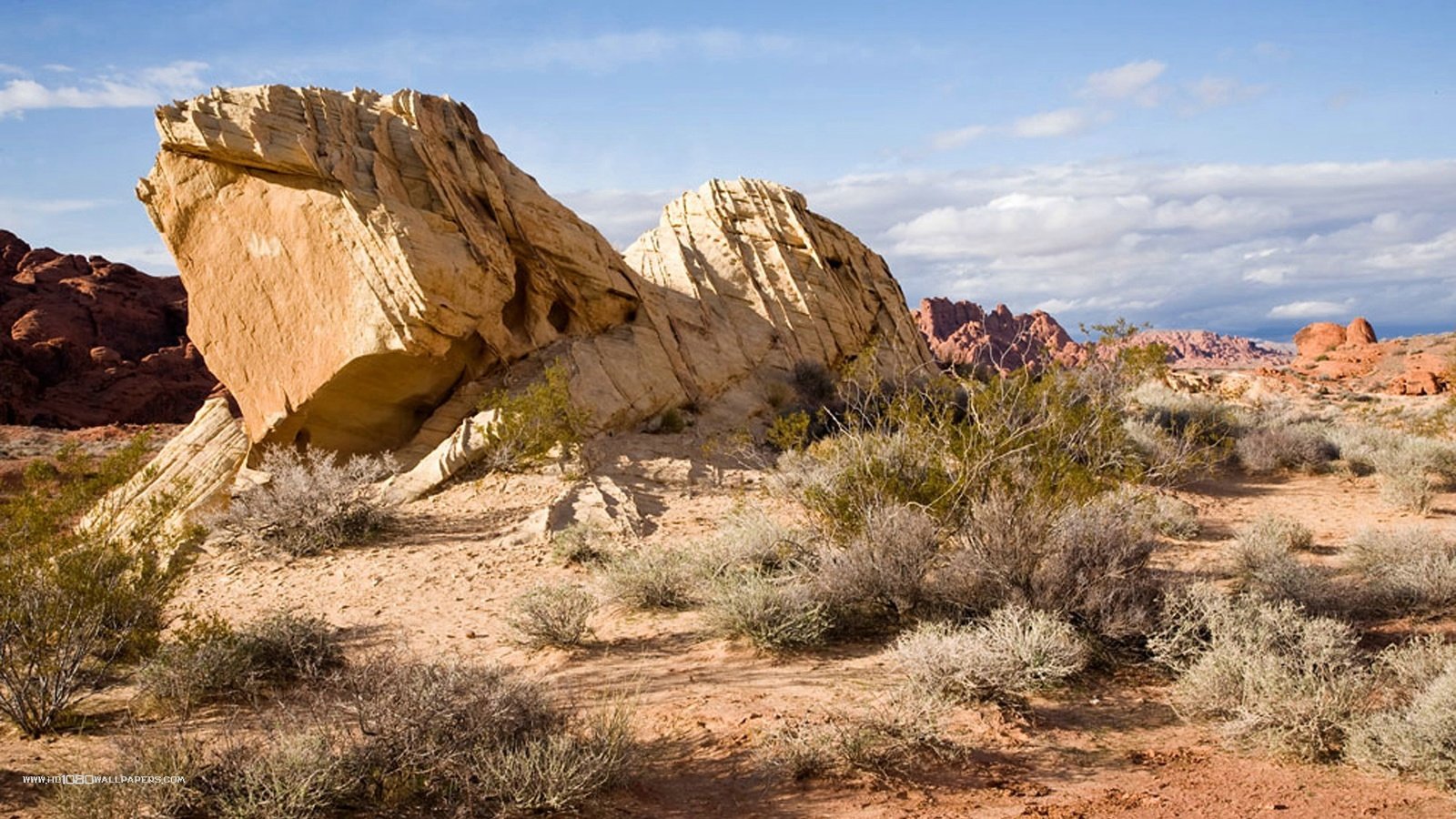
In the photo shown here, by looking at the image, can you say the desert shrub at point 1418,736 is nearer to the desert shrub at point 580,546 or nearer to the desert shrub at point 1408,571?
the desert shrub at point 1408,571

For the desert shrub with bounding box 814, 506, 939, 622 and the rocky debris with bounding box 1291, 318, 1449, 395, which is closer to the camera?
the desert shrub with bounding box 814, 506, 939, 622

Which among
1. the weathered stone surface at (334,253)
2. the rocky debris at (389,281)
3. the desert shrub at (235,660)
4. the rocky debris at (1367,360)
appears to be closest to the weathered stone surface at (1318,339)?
the rocky debris at (1367,360)

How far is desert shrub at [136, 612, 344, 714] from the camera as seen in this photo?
6703mm

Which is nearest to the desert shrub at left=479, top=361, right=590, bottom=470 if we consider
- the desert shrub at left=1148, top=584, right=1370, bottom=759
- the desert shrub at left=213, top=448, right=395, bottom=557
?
the desert shrub at left=213, top=448, right=395, bottom=557

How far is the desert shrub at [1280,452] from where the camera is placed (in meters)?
16.9

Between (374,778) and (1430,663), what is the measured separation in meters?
6.60

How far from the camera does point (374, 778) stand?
4934 mm

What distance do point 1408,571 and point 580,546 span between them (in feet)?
27.2

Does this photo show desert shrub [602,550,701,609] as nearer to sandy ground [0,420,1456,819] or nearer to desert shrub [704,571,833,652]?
sandy ground [0,420,1456,819]

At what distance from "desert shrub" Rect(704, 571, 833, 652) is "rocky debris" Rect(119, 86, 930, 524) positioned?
7085 mm

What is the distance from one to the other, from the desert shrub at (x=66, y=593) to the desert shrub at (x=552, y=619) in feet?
9.08

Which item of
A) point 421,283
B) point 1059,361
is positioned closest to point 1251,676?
point 1059,361

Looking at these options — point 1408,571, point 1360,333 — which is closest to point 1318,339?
point 1360,333

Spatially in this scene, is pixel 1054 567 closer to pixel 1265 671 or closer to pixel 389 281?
pixel 1265 671
